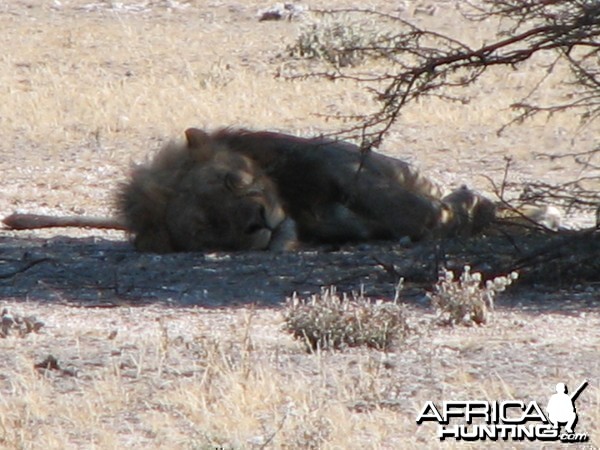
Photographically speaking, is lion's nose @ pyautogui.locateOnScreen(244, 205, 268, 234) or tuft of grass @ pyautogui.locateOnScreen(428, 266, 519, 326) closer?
tuft of grass @ pyautogui.locateOnScreen(428, 266, 519, 326)

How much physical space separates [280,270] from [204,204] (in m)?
0.84

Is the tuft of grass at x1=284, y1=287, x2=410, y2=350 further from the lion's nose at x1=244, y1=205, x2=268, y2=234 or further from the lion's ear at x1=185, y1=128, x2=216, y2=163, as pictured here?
the lion's ear at x1=185, y1=128, x2=216, y2=163

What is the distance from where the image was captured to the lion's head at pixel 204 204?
382 inches

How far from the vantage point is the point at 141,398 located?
5.93m

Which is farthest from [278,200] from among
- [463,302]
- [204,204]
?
[463,302]

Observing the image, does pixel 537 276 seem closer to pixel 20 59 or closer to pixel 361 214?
pixel 361 214

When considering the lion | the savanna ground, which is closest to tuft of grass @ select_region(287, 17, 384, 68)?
the savanna ground

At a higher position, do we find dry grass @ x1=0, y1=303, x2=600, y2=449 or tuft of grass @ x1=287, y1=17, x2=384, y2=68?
dry grass @ x1=0, y1=303, x2=600, y2=449

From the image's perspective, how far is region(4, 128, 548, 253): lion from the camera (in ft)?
32.0

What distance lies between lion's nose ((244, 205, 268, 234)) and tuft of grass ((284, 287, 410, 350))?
9.04 feet

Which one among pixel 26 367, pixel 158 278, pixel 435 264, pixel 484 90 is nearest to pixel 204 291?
pixel 158 278

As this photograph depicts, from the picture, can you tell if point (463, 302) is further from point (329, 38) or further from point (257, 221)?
point (329, 38)

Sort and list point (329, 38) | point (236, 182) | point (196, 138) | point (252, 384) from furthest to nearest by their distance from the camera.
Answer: point (329, 38) → point (196, 138) → point (236, 182) → point (252, 384)

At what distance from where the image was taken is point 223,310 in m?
8.20
